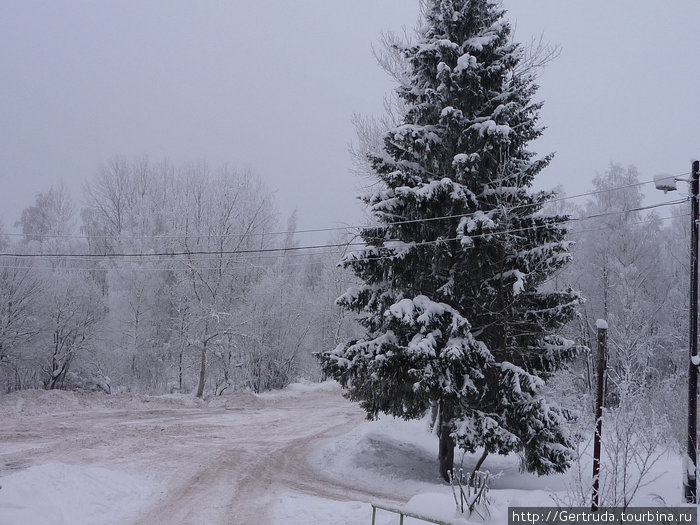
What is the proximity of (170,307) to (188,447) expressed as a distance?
1755 cm

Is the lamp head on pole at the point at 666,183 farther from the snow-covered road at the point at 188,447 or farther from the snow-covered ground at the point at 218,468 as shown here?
the snow-covered road at the point at 188,447

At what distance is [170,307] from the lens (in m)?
31.8

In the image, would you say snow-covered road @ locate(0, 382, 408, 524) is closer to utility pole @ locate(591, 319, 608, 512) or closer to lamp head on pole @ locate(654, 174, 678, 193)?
utility pole @ locate(591, 319, 608, 512)

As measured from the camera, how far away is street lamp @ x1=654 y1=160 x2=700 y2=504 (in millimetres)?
10180

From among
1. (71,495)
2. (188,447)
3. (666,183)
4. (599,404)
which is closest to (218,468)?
(188,447)

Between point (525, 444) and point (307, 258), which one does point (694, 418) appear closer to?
point (525, 444)

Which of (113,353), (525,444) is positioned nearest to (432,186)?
(525,444)

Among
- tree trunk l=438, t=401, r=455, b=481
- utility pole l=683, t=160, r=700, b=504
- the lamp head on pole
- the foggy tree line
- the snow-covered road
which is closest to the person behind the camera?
utility pole l=683, t=160, r=700, b=504

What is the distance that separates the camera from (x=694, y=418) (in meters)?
10.4

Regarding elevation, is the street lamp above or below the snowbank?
above

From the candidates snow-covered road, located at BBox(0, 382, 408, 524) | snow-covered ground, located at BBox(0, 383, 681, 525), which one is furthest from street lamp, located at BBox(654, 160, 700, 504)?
snow-covered road, located at BBox(0, 382, 408, 524)

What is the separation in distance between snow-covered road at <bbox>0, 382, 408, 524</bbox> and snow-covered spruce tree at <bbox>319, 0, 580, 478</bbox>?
3031mm

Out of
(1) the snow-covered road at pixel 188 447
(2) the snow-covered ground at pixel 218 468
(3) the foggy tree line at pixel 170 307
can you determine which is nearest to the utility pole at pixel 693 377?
(2) the snow-covered ground at pixel 218 468

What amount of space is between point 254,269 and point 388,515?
2337cm
